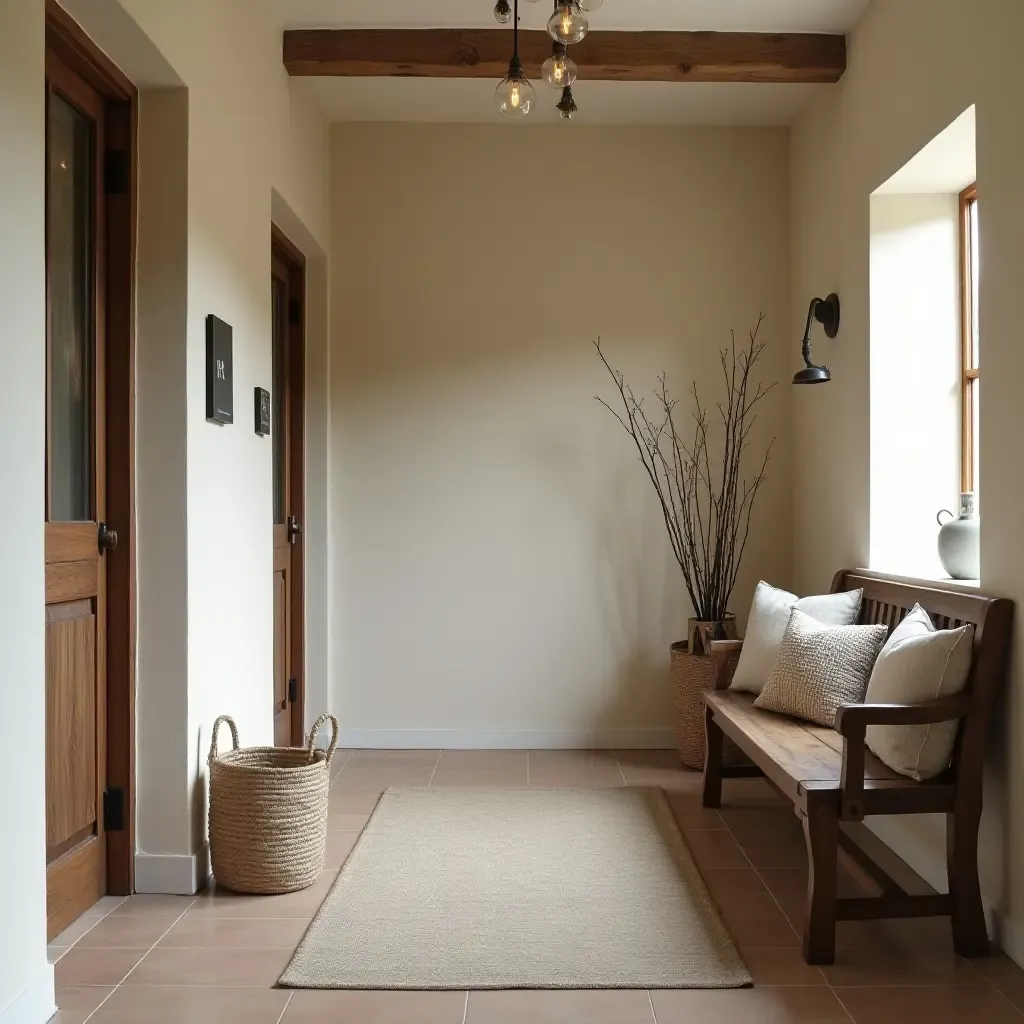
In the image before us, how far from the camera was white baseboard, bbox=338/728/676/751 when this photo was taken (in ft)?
16.6

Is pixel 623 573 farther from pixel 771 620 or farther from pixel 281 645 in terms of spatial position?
pixel 281 645

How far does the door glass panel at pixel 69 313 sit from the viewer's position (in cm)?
273

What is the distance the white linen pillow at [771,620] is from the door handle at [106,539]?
2243 millimetres

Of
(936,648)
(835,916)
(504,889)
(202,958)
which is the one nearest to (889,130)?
(936,648)

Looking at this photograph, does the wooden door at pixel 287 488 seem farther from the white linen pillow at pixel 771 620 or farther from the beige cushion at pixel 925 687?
the beige cushion at pixel 925 687

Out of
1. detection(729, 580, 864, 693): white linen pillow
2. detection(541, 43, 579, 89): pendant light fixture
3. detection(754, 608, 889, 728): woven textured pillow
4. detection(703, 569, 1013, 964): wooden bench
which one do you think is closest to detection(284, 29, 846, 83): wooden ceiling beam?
detection(541, 43, 579, 89): pendant light fixture

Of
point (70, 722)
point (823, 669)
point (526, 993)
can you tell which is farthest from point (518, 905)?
point (70, 722)

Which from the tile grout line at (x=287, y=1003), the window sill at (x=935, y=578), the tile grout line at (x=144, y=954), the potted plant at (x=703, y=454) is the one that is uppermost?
the potted plant at (x=703, y=454)

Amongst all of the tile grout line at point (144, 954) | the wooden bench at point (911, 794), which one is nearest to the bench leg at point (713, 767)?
the wooden bench at point (911, 794)

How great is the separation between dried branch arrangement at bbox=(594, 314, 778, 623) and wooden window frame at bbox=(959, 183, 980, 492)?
1.37 metres

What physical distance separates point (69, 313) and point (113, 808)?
4.66 feet

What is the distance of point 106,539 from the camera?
2.97m

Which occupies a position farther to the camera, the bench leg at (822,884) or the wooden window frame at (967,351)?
the wooden window frame at (967,351)

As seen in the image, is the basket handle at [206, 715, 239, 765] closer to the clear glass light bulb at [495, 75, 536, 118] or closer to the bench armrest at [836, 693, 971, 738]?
the bench armrest at [836, 693, 971, 738]
